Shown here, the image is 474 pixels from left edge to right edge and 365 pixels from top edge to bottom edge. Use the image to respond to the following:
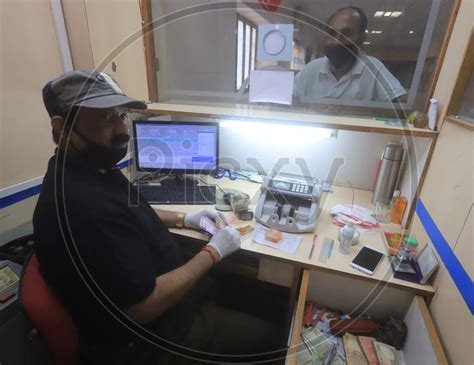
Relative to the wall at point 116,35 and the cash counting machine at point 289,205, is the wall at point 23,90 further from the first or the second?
the cash counting machine at point 289,205

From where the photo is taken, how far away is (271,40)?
126cm

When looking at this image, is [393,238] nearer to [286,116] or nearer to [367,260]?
[367,260]

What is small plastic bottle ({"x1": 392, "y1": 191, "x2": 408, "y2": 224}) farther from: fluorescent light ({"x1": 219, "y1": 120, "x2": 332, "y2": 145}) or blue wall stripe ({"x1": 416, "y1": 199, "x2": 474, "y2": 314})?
fluorescent light ({"x1": 219, "y1": 120, "x2": 332, "y2": 145})

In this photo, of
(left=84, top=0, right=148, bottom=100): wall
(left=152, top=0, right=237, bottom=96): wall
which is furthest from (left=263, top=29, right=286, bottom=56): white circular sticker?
(left=84, top=0, right=148, bottom=100): wall

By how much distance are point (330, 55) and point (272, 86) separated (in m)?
0.38

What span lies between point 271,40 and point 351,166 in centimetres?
86

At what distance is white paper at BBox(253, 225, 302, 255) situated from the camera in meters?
1.13

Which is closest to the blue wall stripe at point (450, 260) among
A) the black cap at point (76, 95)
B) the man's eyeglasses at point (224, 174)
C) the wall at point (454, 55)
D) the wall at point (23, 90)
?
the wall at point (454, 55)

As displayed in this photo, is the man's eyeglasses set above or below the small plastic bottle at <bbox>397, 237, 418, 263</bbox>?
above

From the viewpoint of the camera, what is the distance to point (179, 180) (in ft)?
5.50

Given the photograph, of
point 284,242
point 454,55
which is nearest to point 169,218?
point 284,242

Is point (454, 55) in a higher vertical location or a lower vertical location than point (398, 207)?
higher

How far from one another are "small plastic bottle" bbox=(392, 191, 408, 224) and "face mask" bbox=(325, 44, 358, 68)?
2.42ft

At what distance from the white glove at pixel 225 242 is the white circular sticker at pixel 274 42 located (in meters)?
0.86
